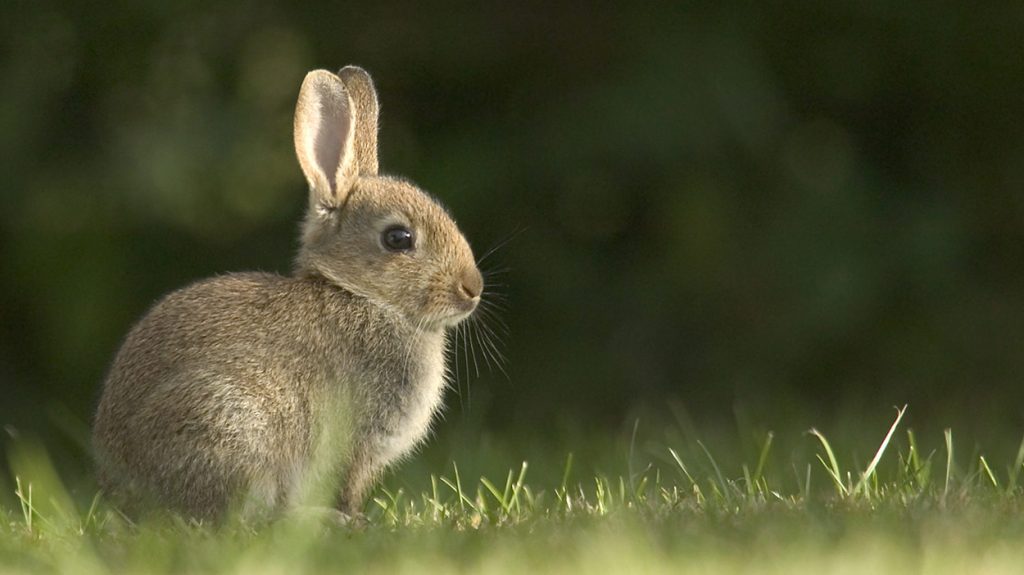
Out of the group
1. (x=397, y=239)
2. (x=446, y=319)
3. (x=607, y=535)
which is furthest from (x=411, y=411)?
(x=607, y=535)

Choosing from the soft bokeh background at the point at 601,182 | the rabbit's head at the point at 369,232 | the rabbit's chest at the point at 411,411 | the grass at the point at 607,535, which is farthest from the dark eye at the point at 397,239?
the soft bokeh background at the point at 601,182

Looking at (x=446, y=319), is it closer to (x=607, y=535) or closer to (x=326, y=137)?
(x=326, y=137)

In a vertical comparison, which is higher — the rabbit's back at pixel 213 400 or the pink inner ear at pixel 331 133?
the pink inner ear at pixel 331 133

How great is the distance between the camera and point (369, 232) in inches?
232

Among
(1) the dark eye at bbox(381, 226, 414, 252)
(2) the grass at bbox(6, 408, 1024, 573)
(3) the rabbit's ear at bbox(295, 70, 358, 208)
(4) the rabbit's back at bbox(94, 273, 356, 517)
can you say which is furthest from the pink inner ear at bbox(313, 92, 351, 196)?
(2) the grass at bbox(6, 408, 1024, 573)

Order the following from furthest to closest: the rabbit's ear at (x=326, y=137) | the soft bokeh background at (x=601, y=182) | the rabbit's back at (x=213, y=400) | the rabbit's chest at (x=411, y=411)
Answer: the soft bokeh background at (x=601, y=182), the rabbit's ear at (x=326, y=137), the rabbit's chest at (x=411, y=411), the rabbit's back at (x=213, y=400)

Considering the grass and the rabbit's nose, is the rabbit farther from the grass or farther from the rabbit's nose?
the grass

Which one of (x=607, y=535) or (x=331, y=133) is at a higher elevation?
(x=331, y=133)

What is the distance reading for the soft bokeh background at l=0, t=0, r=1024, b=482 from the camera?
28.6ft

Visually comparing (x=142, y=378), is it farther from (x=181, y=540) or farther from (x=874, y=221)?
(x=874, y=221)

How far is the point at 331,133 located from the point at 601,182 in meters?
3.19

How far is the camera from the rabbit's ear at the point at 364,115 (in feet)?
20.5

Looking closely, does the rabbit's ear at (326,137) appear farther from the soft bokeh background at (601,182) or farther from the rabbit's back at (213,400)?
the soft bokeh background at (601,182)

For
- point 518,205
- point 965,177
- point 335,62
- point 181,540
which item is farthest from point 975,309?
point 181,540
